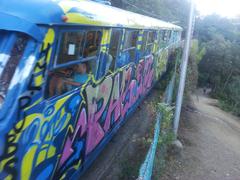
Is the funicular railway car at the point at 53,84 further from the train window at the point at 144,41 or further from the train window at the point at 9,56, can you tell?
the train window at the point at 144,41

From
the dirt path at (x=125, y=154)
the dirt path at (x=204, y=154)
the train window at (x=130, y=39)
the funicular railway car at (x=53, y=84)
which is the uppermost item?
the train window at (x=130, y=39)

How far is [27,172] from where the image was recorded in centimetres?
358

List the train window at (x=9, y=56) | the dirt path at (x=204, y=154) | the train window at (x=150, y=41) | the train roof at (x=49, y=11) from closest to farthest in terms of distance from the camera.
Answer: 1. the train window at (x=9, y=56)
2. the train roof at (x=49, y=11)
3. the dirt path at (x=204, y=154)
4. the train window at (x=150, y=41)

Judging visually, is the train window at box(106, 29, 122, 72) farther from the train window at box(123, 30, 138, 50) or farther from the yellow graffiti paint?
the yellow graffiti paint

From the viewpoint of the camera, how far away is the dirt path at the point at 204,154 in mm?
8086

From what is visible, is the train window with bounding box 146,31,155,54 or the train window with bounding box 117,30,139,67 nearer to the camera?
the train window with bounding box 117,30,139,67

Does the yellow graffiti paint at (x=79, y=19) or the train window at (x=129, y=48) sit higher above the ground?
the yellow graffiti paint at (x=79, y=19)

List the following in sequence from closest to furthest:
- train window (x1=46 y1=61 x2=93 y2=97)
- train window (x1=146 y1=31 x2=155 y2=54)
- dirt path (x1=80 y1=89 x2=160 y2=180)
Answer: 1. train window (x1=46 y1=61 x2=93 y2=97)
2. dirt path (x1=80 y1=89 x2=160 y2=180)
3. train window (x1=146 y1=31 x2=155 y2=54)

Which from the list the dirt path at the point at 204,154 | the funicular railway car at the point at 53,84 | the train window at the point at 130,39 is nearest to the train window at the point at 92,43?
the funicular railway car at the point at 53,84

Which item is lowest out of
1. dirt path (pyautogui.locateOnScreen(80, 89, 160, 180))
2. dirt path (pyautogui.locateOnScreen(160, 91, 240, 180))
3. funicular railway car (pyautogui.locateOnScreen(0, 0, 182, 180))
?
dirt path (pyautogui.locateOnScreen(160, 91, 240, 180))

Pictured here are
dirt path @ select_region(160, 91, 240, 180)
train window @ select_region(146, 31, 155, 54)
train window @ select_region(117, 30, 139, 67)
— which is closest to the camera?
train window @ select_region(117, 30, 139, 67)

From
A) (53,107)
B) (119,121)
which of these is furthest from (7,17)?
(119,121)

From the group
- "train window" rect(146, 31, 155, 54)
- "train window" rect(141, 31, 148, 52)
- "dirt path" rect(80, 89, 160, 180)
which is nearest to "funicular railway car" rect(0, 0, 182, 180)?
"dirt path" rect(80, 89, 160, 180)

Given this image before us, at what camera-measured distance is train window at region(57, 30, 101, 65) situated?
3895mm
